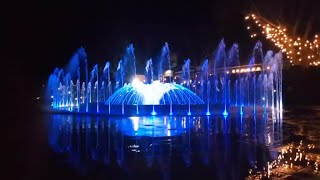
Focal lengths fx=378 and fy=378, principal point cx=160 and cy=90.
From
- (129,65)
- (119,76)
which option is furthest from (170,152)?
(129,65)

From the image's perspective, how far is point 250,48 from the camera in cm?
5694

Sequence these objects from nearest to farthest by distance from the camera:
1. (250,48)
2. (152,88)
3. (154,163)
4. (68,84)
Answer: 1. (154,163)
2. (152,88)
3. (68,84)
4. (250,48)

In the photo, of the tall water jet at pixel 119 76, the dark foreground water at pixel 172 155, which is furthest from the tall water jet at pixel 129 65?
the dark foreground water at pixel 172 155

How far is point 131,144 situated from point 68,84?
3596 cm

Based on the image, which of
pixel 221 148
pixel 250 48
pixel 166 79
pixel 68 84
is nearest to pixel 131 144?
pixel 221 148

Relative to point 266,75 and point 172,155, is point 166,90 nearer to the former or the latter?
point 172,155

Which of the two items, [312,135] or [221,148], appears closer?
[221,148]

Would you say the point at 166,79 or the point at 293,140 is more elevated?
the point at 166,79

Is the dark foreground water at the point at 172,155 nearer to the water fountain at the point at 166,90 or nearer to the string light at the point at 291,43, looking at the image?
the water fountain at the point at 166,90

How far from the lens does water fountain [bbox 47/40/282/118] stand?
26.8m

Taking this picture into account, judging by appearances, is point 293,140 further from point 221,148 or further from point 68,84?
point 68,84

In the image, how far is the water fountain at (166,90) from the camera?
26.8 metres

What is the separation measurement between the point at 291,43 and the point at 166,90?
877 inches

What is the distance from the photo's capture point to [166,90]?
97.1ft
